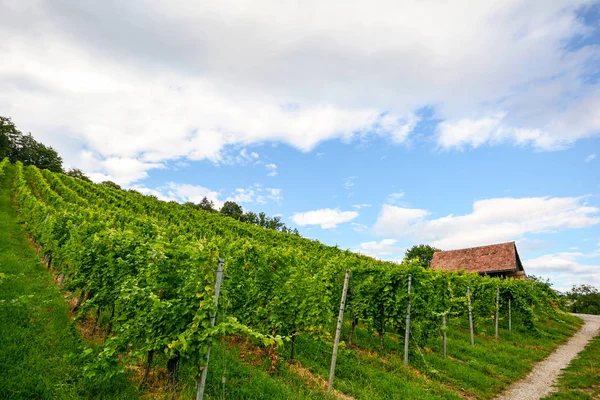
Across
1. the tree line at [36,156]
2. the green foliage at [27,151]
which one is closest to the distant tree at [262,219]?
the tree line at [36,156]

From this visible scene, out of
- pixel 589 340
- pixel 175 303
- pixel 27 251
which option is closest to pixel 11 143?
pixel 27 251

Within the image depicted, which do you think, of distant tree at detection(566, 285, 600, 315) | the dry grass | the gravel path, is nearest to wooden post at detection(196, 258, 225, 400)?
the dry grass

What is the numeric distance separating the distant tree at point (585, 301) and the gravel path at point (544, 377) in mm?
53149

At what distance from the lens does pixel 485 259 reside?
34094 millimetres

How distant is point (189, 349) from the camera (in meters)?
4.23

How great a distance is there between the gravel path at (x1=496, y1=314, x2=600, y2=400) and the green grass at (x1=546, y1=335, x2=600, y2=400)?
0.74ft

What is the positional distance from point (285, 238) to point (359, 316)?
28.3 meters

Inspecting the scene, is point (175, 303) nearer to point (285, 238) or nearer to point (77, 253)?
point (77, 253)

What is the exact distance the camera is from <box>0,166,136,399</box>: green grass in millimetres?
4629

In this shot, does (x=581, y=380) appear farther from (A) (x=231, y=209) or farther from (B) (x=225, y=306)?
(A) (x=231, y=209)

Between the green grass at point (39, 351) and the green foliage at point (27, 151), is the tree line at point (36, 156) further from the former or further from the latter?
the green grass at point (39, 351)

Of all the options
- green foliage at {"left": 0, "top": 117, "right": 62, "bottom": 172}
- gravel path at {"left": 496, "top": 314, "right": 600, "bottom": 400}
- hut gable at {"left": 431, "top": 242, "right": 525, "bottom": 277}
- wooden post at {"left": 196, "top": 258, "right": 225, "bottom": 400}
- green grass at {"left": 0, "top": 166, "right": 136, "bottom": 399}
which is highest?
green foliage at {"left": 0, "top": 117, "right": 62, "bottom": 172}

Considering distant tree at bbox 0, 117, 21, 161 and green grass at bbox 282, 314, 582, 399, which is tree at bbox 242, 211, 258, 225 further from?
green grass at bbox 282, 314, 582, 399

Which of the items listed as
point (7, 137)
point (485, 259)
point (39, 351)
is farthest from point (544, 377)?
point (7, 137)
